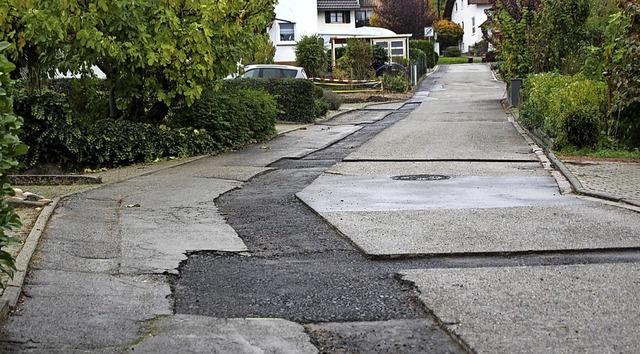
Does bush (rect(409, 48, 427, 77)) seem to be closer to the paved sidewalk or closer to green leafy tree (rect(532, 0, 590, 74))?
green leafy tree (rect(532, 0, 590, 74))

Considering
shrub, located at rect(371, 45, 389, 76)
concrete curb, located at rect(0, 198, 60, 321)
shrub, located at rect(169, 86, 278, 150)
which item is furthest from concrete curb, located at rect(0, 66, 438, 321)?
shrub, located at rect(371, 45, 389, 76)

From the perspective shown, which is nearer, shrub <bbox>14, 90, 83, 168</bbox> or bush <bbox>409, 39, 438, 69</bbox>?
shrub <bbox>14, 90, 83, 168</bbox>

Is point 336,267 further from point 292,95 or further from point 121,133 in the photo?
point 292,95

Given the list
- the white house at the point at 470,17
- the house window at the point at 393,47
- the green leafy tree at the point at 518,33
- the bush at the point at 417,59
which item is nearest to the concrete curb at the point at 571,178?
the green leafy tree at the point at 518,33

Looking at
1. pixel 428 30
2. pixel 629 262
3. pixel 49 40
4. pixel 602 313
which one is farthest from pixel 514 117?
pixel 428 30

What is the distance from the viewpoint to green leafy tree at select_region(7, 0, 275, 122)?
16.6 meters

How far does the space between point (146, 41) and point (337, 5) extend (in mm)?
49826

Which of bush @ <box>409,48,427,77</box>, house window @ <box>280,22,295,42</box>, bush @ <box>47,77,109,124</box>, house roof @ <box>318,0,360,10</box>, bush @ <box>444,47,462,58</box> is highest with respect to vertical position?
house roof @ <box>318,0,360,10</box>

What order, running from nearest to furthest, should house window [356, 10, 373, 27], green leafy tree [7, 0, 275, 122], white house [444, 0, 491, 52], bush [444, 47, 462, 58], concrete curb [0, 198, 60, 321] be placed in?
concrete curb [0, 198, 60, 321], green leafy tree [7, 0, 275, 122], white house [444, 0, 491, 52], bush [444, 47, 462, 58], house window [356, 10, 373, 27]

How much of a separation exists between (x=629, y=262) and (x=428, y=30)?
5900cm

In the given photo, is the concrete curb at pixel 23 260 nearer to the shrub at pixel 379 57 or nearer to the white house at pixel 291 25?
the shrub at pixel 379 57

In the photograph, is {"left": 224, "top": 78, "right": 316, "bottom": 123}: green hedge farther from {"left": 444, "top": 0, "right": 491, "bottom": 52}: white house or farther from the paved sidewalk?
{"left": 444, "top": 0, "right": 491, "bottom": 52}: white house

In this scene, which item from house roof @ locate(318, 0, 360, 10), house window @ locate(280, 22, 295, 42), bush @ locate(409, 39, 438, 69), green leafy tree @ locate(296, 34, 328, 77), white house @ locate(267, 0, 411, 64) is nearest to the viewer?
green leafy tree @ locate(296, 34, 328, 77)

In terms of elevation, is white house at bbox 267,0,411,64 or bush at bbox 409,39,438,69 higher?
white house at bbox 267,0,411,64
